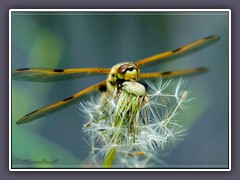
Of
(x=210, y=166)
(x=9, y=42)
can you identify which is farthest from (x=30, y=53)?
(x=210, y=166)

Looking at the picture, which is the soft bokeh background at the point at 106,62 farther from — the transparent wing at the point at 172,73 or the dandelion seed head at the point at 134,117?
the dandelion seed head at the point at 134,117

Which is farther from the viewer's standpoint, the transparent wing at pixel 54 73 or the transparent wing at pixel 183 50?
the transparent wing at pixel 183 50

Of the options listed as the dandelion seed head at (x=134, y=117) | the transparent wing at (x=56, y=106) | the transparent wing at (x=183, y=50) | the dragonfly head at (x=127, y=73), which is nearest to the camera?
the dandelion seed head at (x=134, y=117)

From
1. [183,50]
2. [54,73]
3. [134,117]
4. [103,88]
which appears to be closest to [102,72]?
[103,88]

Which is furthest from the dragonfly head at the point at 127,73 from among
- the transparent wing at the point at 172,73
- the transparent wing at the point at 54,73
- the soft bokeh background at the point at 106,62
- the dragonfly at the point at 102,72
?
the soft bokeh background at the point at 106,62

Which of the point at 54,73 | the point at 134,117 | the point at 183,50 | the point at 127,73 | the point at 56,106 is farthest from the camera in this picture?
the point at 183,50

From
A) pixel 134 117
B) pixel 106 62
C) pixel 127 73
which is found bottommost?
pixel 134 117

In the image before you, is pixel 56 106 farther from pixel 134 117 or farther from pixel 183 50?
pixel 183 50

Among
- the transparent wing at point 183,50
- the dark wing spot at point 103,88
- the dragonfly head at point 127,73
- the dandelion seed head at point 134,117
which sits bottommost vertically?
the dandelion seed head at point 134,117
